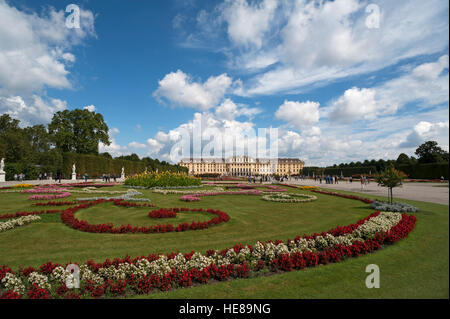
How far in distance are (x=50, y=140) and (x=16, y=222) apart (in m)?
36.3

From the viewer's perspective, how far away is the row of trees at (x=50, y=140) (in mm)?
32281

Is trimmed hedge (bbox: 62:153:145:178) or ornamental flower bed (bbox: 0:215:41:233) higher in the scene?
trimmed hedge (bbox: 62:153:145:178)

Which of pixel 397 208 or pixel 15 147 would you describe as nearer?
pixel 397 208

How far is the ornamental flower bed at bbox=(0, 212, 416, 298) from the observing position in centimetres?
344

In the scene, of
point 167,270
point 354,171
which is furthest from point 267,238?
point 354,171

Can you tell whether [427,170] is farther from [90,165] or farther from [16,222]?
[90,165]

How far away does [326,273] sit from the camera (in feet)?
13.0

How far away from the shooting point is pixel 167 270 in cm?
379

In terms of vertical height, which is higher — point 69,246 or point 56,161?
point 56,161

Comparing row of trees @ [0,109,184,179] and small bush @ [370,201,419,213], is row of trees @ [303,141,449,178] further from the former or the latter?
row of trees @ [0,109,184,179]

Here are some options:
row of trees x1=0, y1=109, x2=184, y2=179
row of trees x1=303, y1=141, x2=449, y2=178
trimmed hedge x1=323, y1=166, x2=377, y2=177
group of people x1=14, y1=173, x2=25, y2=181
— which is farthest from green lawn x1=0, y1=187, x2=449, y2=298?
trimmed hedge x1=323, y1=166, x2=377, y2=177
